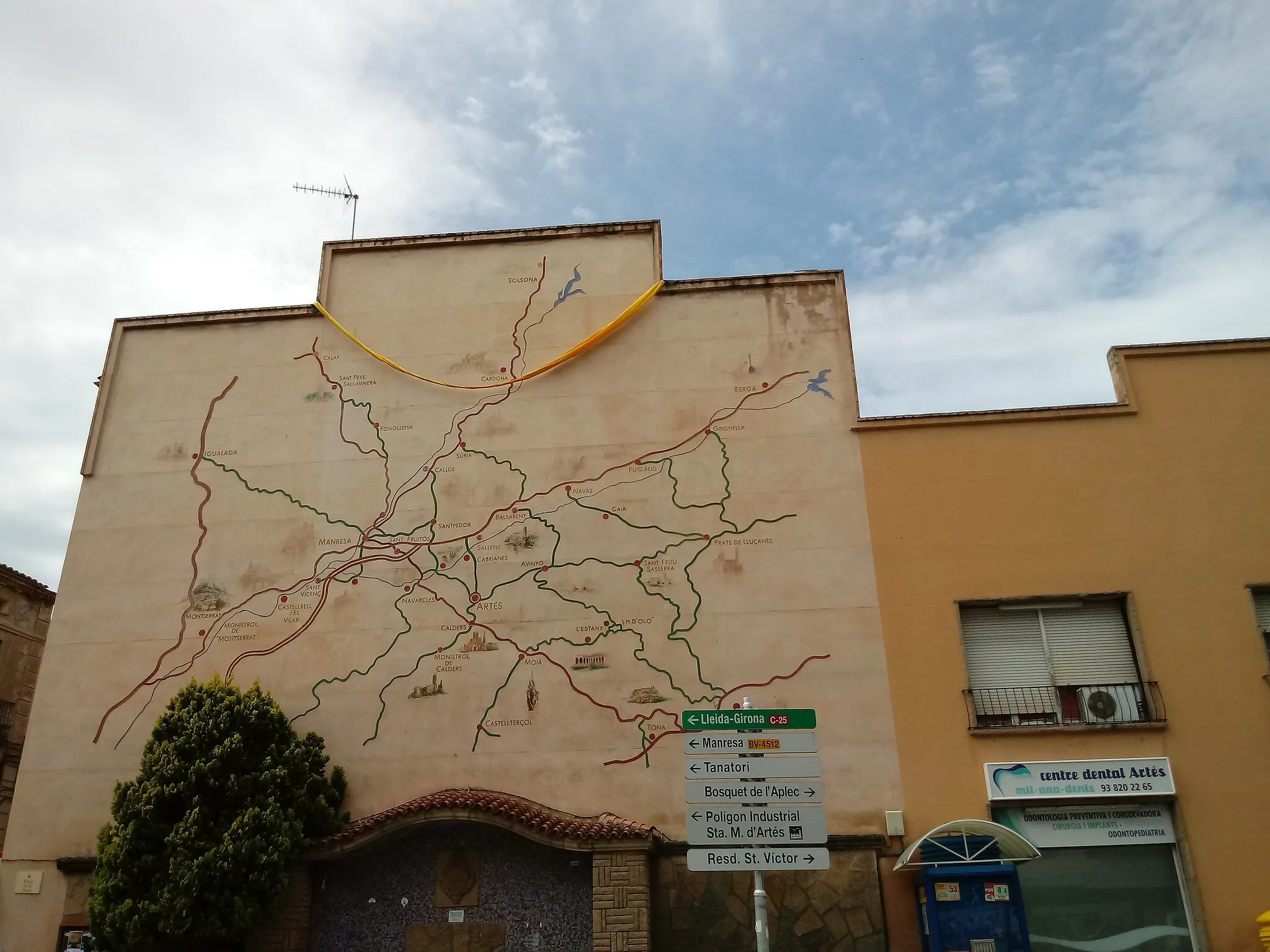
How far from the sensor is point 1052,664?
13578 mm

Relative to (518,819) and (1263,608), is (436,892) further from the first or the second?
(1263,608)

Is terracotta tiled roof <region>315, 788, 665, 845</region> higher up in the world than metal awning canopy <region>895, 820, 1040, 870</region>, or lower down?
higher up

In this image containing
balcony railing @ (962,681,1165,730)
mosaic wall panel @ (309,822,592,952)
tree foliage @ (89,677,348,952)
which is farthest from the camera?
balcony railing @ (962,681,1165,730)

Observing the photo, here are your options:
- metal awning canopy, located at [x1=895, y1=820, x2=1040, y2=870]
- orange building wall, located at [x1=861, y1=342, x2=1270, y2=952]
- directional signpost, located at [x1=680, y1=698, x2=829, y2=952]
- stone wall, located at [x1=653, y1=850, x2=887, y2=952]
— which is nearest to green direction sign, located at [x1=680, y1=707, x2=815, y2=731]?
directional signpost, located at [x1=680, y1=698, x2=829, y2=952]

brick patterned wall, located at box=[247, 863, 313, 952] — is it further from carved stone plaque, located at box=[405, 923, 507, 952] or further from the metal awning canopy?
the metal awning canopy

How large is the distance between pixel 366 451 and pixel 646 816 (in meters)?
7.21

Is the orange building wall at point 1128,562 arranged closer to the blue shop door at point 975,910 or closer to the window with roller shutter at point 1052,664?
the window with roller shutter at point 1052,664

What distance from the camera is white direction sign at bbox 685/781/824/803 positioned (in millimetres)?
8312

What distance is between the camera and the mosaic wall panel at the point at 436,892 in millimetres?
12477

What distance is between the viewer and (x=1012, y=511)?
46.8 feet

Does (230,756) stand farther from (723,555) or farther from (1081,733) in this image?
(1081,733)

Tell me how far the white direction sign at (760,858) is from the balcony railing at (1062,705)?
589 cm

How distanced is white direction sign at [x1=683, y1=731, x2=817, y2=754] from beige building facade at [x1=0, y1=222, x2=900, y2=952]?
398cm

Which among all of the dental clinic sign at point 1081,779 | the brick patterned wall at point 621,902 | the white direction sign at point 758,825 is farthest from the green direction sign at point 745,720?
the dental clinic sign at point 1081,779
